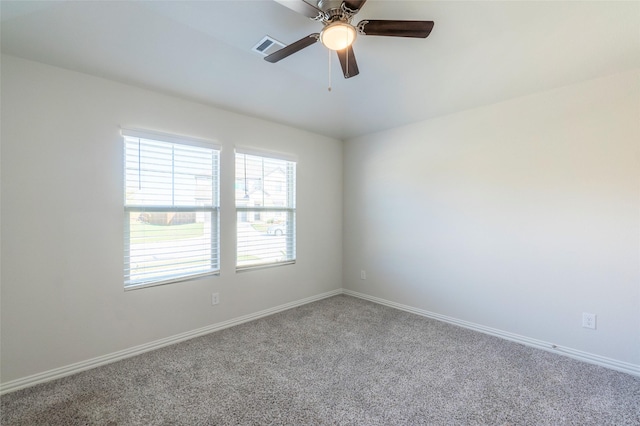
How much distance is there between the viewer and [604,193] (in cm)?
231

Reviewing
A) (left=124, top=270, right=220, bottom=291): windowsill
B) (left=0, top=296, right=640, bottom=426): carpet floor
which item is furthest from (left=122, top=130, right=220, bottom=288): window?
(left=0, top=296, right=640, bottom=426): carpet floor

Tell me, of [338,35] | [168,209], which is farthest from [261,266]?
[338,35]

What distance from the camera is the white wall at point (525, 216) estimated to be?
2.26 meters

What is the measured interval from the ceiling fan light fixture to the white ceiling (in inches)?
13.8

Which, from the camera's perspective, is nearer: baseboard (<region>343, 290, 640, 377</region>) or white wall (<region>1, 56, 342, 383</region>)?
white wall (<region>1, 56, 342, 383</region>)

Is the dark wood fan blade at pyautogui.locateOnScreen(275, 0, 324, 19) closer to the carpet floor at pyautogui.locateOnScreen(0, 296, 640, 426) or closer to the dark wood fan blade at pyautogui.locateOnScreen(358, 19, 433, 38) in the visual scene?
the dark wood fan blade at pyautogui.locateOnScreen(358, 19, 433, 38)

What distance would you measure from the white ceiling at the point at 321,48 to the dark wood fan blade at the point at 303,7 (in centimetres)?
37

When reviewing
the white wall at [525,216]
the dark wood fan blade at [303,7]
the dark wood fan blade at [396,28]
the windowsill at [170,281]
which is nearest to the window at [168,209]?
the windowsill at [170,281]

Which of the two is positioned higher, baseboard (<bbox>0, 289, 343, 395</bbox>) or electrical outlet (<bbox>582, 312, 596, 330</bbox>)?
electrical outlet (<bbox>582, 312, 596, 330</bbox>)

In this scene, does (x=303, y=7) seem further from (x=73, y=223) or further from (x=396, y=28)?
(x=73, y=223)

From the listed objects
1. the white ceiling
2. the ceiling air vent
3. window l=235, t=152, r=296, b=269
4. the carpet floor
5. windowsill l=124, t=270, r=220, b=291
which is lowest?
the carpet floor

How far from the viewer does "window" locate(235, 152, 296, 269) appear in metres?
3.22

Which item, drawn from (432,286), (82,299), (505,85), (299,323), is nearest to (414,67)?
(505,85)

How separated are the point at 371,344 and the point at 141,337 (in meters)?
2.11
